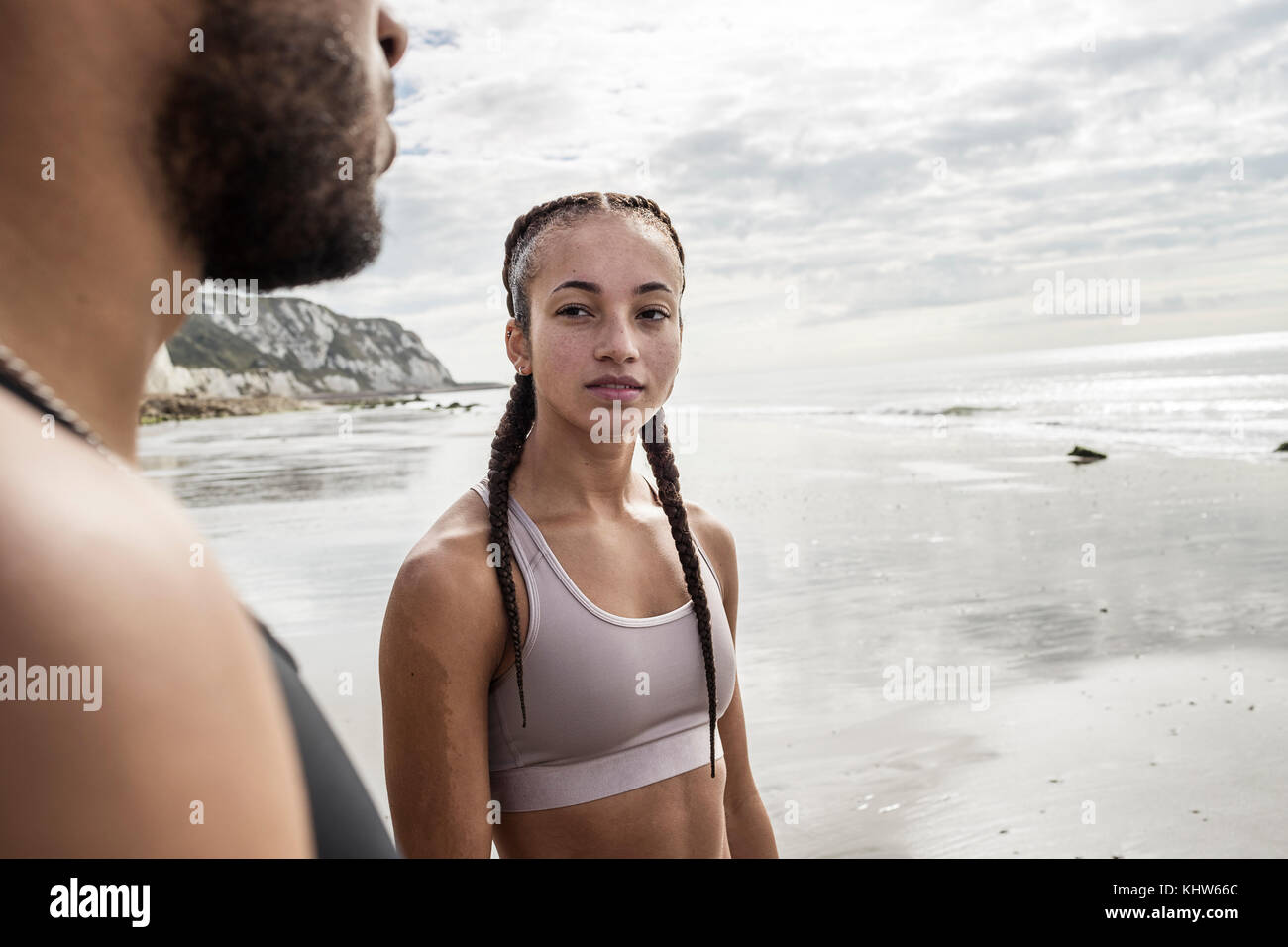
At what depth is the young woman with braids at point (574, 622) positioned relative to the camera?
7.02ft

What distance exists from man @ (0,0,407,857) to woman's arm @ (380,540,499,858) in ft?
3.38

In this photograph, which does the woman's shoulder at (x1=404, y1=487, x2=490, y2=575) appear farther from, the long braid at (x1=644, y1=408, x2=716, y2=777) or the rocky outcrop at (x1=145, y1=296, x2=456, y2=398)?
the rocky outcrop at (x1=145, y1=296, x2=456, y2=398)

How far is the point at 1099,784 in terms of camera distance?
583cm

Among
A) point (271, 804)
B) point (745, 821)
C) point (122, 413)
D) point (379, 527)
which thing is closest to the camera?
point (271, 804)

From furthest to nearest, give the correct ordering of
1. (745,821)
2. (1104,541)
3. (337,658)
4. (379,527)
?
(379,527) < (1104,541) < (337,658) < (745,821)

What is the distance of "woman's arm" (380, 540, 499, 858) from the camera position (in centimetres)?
211

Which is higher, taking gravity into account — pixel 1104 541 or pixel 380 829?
pixel 1104 541

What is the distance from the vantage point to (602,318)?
2453mm

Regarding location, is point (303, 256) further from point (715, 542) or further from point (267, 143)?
point (715, 542)

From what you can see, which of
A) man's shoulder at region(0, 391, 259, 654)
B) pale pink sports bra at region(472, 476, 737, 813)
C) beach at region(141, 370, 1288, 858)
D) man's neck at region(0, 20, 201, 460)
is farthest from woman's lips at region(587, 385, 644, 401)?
beach at region(141, 370, 1288, 858)

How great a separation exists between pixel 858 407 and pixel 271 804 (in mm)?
44341
